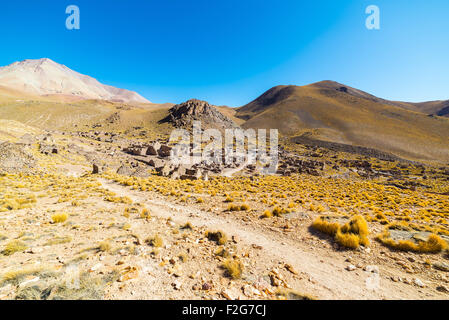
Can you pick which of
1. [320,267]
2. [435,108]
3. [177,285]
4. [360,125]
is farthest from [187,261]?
[435,108]

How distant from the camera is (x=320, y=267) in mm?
5016

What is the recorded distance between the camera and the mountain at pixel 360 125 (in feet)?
268

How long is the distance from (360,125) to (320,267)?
420 ft

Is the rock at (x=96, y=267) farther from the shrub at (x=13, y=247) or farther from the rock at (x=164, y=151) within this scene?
the rock at (x=164, y=151)

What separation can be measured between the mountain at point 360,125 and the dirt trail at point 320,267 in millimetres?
95392

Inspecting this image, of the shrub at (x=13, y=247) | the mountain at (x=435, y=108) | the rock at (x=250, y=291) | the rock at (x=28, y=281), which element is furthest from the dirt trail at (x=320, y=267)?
the mountain at (x=435, y=108)

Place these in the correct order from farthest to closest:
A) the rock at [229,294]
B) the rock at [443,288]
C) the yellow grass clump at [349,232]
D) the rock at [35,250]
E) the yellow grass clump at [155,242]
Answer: the yellow grass clump at [349,232]
the yellow grass clump at [155,242]
the rock at [35,250]
the rock at [443,288]
the rock at [229,294]

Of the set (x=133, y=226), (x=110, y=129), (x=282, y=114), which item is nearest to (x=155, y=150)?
(x=133, y=226)

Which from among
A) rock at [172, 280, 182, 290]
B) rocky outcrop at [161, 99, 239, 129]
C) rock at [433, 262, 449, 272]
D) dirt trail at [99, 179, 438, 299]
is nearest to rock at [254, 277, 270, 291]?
dirt trail at [99, 179, 438, 299]

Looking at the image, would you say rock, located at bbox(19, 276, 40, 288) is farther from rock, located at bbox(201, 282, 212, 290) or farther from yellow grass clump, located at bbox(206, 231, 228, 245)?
yellow grass clump, located at bbox(206, 231, 228, 245)

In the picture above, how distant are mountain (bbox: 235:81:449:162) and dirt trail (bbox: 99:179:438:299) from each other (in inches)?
3756

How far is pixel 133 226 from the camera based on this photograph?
23.3ft

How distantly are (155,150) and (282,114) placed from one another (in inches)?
4422
